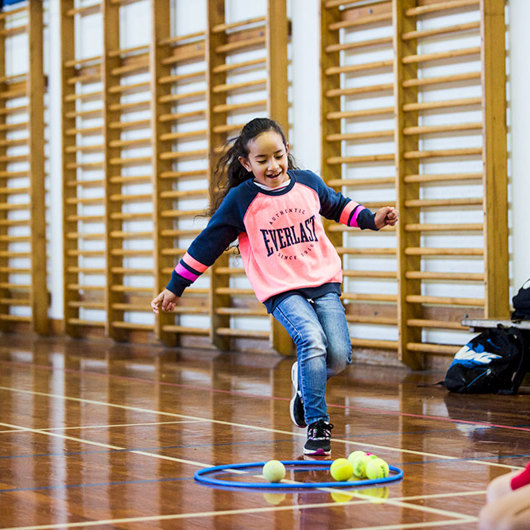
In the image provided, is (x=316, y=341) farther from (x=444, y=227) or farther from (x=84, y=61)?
(x=84, y=61)

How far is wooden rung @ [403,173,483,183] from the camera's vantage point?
19.1 feet

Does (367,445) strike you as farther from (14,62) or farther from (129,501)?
(14,62)

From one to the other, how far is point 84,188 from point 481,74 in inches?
177

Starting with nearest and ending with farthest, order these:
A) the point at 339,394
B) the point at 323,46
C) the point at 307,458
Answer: the point at 307,458, the point at 339,394, the point at 323,46

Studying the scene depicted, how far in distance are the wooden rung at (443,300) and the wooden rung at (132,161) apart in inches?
119

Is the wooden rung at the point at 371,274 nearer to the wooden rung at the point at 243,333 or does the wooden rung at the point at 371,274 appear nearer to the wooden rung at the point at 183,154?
the wooden rung at the point at 243,333

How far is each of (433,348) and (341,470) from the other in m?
3.25

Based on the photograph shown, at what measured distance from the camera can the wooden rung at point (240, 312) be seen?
732 cm

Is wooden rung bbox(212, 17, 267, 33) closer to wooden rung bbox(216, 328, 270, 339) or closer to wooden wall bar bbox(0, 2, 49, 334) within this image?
wooden rung bbox(216, 328, 270, 339)

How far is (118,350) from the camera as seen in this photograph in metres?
7.82

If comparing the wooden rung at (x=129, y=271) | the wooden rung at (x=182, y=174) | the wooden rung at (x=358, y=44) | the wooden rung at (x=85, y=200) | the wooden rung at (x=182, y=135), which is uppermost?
the wooden rung at (x=358, y=44)

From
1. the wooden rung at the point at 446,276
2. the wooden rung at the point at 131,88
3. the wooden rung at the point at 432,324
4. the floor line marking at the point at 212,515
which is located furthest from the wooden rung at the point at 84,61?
the floor line marking at the point at 212,515

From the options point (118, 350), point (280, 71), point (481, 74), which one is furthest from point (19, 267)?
point (481, 74)

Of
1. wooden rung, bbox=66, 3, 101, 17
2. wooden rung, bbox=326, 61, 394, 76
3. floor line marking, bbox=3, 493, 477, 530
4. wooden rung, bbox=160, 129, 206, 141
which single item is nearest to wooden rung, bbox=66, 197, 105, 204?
wooden rung, bbox=160, 129, 206, 141
